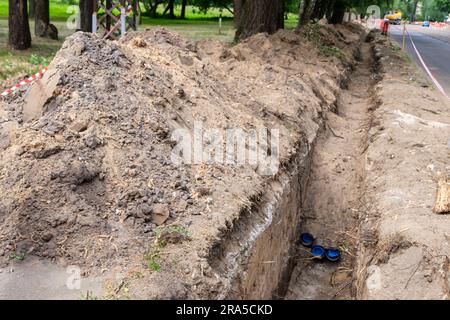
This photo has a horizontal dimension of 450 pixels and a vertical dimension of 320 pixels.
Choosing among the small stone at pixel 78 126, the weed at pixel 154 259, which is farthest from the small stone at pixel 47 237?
the small stone at pixel 78 126

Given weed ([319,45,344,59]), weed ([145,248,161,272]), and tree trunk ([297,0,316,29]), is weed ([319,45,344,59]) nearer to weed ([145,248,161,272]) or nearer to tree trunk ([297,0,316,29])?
tree trunk ([297,0,316,29])

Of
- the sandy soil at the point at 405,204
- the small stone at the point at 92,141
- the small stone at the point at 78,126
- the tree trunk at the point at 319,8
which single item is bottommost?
the sandy soil at the point at 405,204

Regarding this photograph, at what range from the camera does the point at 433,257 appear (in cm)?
503

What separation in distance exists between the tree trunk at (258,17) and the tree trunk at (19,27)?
5.90 metres

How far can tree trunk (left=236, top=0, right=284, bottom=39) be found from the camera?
49.6 feet

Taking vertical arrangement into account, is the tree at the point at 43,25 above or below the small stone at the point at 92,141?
above

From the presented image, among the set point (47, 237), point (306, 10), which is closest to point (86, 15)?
point (306, 10)

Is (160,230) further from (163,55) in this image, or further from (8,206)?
(163,55)

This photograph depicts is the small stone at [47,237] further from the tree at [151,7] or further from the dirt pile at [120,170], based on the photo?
the tree at [151,7]

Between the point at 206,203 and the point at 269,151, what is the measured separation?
195cm

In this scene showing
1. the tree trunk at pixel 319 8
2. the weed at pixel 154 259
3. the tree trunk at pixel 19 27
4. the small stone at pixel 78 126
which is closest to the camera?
the weed at pixel 154 259

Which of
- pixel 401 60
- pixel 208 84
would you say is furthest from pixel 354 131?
pixel 401 60

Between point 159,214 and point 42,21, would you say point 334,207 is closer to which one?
point 159,214

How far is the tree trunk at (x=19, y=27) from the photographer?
13.5 meters
